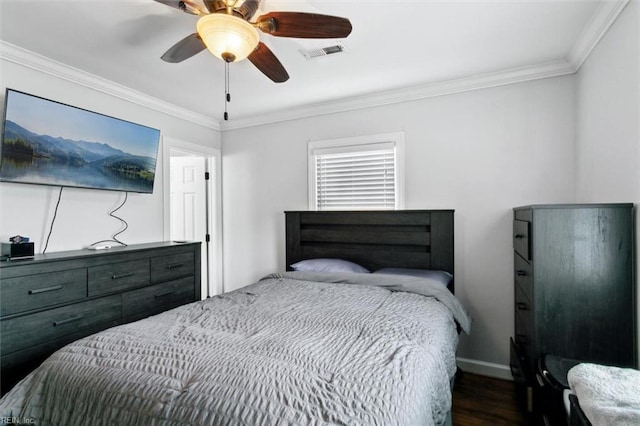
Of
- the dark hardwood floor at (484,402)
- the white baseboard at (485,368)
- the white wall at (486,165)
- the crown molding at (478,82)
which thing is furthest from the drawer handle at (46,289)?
the white baseboard at (485,368)

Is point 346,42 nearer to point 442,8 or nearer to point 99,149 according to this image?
point 442,8

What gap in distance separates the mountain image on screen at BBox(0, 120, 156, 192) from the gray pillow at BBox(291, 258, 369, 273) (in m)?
1.76

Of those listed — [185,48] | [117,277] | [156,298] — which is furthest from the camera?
[156,298]

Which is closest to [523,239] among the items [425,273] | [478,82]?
[425,273]

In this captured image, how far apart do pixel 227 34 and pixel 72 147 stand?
75.3 inches

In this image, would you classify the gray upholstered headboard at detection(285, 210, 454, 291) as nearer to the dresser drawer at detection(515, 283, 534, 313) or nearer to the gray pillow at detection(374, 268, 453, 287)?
the gray pillow at detection(374, 268, 453, 287)

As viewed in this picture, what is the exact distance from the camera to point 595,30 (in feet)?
6.63

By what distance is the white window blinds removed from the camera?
322 cm

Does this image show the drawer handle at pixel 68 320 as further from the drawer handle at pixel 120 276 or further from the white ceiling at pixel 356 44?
the white ceiling at pixel 356 44

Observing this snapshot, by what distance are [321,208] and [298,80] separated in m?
1.35

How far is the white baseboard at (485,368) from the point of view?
106 inches

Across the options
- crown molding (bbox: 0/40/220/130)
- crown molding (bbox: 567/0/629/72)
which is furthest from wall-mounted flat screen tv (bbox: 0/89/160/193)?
crown molding (bbox: 567/0/629/72)

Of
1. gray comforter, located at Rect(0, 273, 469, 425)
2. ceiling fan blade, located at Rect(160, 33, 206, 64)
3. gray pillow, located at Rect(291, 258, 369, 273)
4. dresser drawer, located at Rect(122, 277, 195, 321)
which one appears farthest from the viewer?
gray pillow, located at Rect(291, 258, 369, 273)

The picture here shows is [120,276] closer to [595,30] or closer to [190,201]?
[190,201]
